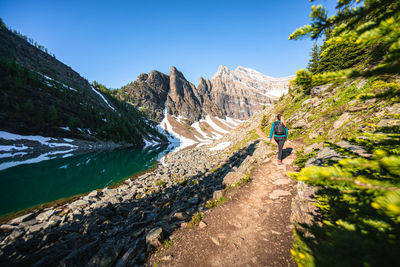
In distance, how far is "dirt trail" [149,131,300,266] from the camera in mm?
3568

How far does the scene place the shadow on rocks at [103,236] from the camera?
444 cm

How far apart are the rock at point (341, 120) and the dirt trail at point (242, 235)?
694cm

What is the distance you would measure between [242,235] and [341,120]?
11080 mm

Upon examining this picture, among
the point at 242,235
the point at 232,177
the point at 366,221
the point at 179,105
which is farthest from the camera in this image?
the point at 179,105

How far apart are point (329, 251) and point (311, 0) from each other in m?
3.47

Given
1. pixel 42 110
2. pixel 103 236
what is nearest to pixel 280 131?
pixel 103 236

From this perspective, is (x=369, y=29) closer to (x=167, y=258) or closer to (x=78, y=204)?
(x=167, y=258)

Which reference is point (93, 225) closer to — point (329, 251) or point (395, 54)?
point (329, 251)

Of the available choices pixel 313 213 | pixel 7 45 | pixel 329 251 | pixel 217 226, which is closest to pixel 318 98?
pixel 313 213

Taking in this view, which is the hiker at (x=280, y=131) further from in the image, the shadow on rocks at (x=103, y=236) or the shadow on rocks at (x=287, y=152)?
the shadow on rocks at (x=103, y=236)

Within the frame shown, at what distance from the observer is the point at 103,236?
6.67 meters

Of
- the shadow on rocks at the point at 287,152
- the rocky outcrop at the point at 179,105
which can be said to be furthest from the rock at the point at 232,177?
the rocky outcrop at the point at 179,105

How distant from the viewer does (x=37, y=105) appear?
189ft

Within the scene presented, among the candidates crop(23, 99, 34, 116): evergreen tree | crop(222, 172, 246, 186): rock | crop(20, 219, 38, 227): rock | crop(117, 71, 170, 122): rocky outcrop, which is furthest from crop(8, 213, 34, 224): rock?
crop(117, 71, 170, 122): rocky outcrop
